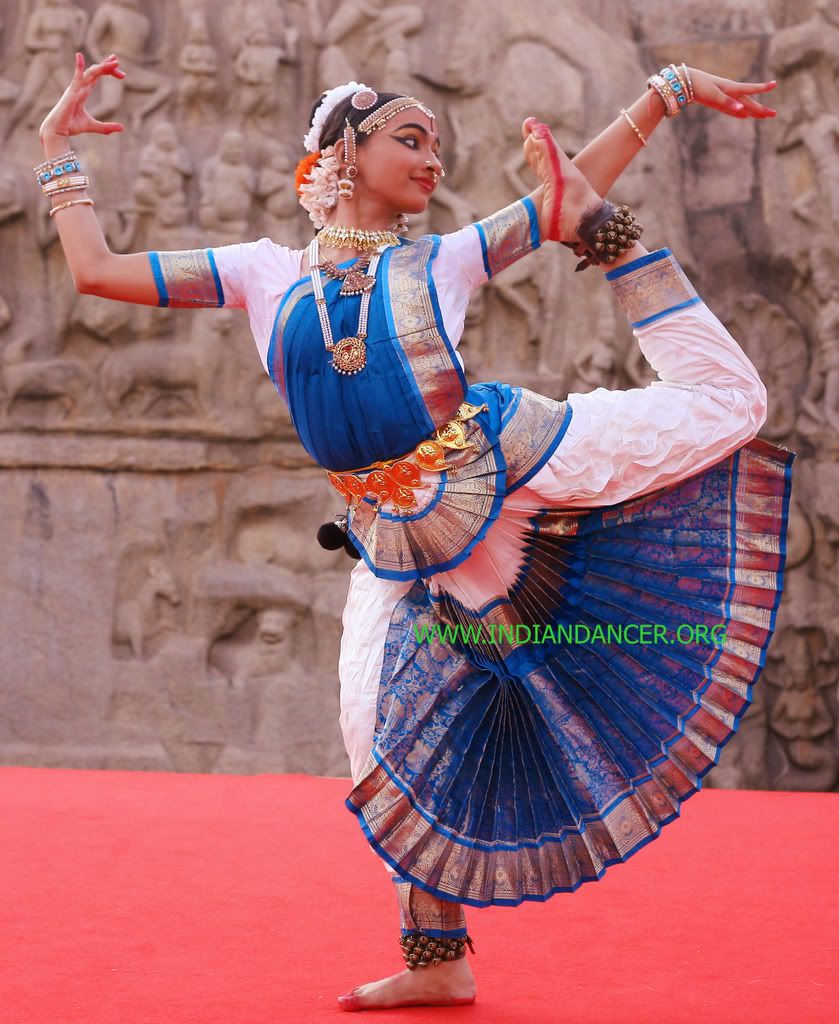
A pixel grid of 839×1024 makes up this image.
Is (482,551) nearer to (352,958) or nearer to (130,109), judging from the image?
(352,958)

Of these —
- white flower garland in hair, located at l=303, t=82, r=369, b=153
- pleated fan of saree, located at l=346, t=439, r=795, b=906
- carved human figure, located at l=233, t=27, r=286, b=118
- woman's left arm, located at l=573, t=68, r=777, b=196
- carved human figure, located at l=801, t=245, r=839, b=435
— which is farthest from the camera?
carved human figure, located at l=233, t=27, r=286, b=118

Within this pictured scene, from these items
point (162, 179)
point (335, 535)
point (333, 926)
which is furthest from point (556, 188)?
point (162, 179)

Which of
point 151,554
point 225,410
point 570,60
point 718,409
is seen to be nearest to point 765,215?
point 570,60

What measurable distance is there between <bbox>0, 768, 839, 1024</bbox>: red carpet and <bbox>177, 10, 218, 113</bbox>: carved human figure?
144 inches

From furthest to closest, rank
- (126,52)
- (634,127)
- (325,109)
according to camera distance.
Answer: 1. (126,52)
2. (325,109)
3. (634,127)

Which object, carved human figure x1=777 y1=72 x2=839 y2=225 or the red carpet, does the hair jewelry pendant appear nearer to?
the red carpet

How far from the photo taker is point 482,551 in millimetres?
2160

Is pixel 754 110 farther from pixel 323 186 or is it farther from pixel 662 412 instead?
pixel 323 186

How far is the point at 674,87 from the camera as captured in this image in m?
2.15

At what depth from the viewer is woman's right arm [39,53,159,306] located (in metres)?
2.14

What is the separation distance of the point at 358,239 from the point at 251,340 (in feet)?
13.7

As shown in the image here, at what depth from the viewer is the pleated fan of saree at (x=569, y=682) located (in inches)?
79.4

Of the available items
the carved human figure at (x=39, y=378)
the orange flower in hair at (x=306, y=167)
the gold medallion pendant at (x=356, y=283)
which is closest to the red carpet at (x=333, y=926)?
the gold medallion pendant at (x=356, y=283)

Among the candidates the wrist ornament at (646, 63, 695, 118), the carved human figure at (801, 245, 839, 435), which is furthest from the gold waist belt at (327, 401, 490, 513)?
the carved human figure at (801, 245, 839, 435)
